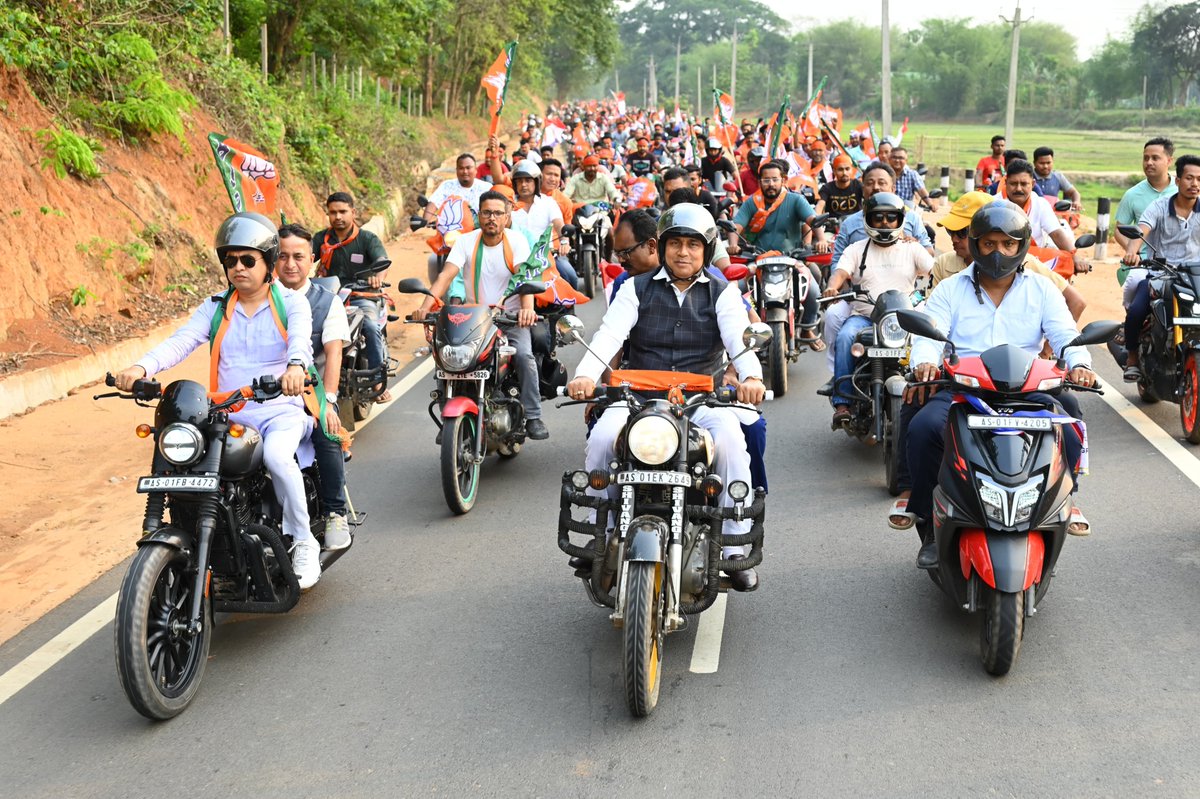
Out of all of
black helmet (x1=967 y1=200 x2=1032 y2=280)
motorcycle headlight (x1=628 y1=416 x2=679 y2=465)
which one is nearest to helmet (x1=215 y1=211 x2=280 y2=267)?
motorcycle headlight (x1=628 y1=416 x2=679 y2=465)

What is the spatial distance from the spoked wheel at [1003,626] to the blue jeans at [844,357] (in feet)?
12.3

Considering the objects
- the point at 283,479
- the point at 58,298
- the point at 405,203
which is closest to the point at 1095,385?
the point at 283,479

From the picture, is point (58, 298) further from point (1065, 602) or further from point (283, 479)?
point (1065, 602)

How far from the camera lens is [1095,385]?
5359mm

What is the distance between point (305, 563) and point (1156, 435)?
6328 mm

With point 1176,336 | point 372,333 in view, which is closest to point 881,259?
point 1176,336

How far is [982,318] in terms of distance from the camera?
19.7 feet

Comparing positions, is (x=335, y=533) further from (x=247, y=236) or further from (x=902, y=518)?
(x=902, y=518)

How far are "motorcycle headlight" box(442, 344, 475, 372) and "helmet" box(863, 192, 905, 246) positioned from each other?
10.1 feet

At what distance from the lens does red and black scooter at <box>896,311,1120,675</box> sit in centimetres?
505

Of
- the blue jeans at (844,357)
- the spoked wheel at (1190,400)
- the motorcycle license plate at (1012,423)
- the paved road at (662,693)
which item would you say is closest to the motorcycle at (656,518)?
the paved road at (662,693)

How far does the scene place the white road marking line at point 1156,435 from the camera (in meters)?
8.38

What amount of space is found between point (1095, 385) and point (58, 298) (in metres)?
10.1

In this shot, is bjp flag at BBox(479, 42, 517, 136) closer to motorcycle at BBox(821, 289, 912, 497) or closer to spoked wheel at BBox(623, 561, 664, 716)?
motorcycle at BBox(821, 289, 912, 497)
